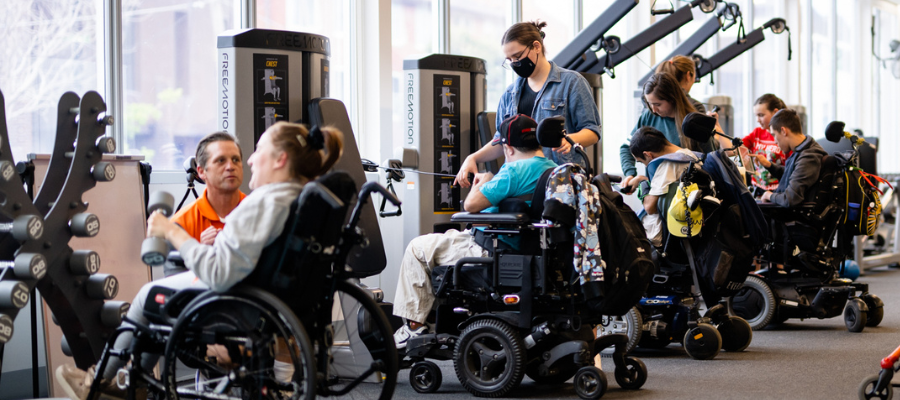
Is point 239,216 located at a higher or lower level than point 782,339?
higher

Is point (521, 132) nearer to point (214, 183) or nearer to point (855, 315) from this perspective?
point (214, 183)

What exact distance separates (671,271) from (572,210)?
1.19m

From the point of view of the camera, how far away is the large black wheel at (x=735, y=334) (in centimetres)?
427

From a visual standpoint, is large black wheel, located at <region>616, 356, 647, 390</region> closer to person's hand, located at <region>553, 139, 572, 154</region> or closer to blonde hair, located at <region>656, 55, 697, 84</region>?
person's hand, located at <region>553, 139, 572, 154</region>

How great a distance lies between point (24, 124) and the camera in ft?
13.3

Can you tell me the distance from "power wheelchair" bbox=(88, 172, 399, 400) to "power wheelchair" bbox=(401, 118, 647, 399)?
0.94 m

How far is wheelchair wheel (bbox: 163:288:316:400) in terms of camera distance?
2.14 metres

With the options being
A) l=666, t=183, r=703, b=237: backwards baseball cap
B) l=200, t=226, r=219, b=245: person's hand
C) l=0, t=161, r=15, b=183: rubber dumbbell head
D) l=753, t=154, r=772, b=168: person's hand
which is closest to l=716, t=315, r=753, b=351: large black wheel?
l=666, t=183, r=703, b=237: backwards baseball cap

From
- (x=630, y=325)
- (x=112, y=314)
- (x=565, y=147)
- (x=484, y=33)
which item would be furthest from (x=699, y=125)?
(x=484, y=33)

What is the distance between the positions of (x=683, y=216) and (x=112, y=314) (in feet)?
7.63

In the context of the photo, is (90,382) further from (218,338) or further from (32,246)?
(218,338)

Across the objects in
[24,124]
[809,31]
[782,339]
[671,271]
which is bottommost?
[782,339]

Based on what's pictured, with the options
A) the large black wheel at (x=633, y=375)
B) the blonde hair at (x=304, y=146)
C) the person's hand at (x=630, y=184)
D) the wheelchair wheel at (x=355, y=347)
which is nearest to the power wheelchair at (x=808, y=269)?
the person's hand at (x=630, y=184)

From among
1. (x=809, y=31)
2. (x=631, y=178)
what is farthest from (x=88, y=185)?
(x=809, y=31)
